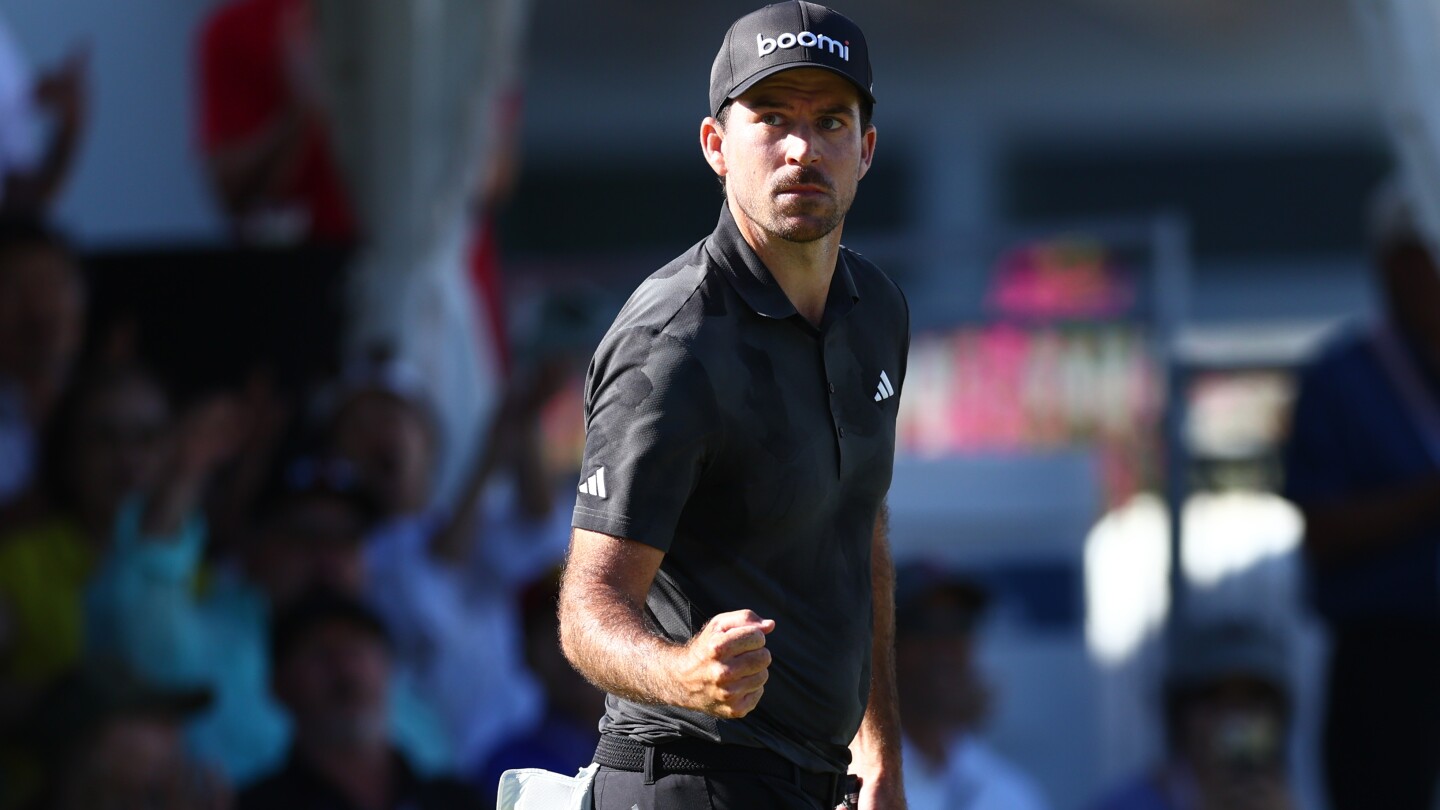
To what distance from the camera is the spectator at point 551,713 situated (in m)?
5.22

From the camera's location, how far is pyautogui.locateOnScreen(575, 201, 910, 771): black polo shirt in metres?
2.32

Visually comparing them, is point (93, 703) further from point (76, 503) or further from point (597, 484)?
point (597, 484)

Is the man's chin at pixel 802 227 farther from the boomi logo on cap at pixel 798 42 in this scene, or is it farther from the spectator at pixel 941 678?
the spectator at pixel 941 678

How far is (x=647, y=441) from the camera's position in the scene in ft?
7.54

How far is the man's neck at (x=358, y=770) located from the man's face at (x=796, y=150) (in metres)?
2.80

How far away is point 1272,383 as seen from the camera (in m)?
7.12

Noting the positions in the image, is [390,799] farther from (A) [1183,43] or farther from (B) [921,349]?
(A) [1183,43]

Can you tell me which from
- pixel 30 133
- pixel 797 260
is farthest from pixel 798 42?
pixel 30 133

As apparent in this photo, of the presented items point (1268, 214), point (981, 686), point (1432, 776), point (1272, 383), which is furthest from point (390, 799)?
point (1268, 214)

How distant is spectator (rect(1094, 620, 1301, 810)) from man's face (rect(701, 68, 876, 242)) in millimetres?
3466

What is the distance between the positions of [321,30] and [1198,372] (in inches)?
108

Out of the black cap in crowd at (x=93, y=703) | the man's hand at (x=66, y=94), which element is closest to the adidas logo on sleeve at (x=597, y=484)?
the black cap in crowd at (x=93, y=703)

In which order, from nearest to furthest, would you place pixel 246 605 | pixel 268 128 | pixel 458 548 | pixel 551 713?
pixel 246 605
pixel 551 713
pixel 458 548
pixel 268 128

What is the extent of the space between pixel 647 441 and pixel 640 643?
23 cm
